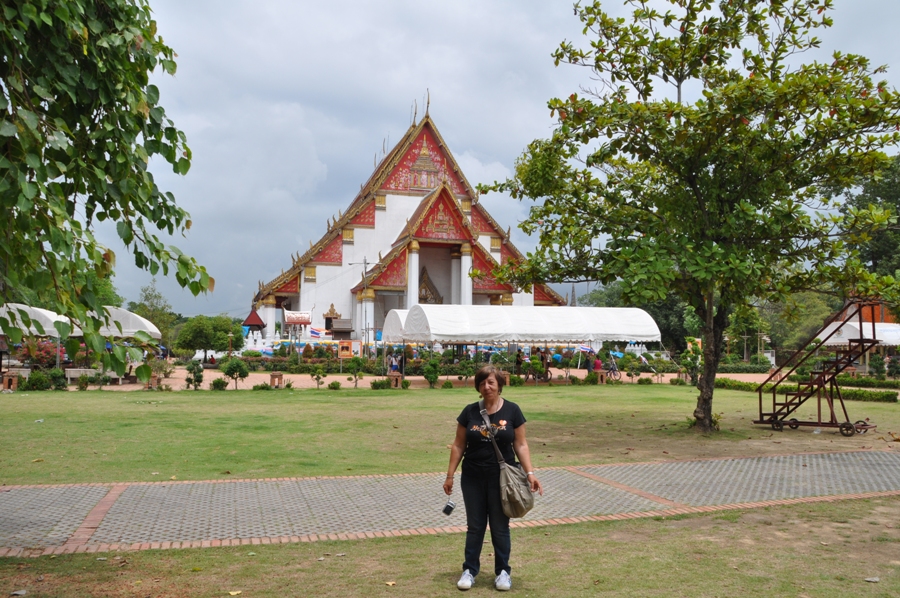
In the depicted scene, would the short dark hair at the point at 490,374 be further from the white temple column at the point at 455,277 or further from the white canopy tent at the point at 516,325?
the white temple column at the point at 455,277

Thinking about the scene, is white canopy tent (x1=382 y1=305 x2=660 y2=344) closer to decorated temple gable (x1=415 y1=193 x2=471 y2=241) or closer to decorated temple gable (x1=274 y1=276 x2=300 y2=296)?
decorated temple gable (x1=415 y1=193 x2=471 y2=241)

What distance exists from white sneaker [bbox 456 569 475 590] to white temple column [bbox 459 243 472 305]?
1417 inches

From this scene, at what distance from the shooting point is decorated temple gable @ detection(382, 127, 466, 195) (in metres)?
44.9

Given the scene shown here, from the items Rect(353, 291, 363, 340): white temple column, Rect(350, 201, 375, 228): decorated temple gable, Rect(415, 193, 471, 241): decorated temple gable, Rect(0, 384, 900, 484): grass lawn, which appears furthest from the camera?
Rect(350, 201, 375, 228): decorated temple gable

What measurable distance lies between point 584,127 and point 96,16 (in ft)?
30.1

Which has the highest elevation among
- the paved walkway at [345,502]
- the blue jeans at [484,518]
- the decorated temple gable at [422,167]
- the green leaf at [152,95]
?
the decorated temple gable at [422,167]

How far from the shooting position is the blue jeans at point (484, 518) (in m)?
4.82

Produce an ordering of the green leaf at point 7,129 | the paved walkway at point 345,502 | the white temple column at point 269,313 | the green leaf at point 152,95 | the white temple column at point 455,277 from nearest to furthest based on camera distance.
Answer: the green leaf at point 7,129 < the green leaf at point 152,95 < the paved walkway at point 345,502 < the white temple column at point 269,313 < the white temple column at point 455,277

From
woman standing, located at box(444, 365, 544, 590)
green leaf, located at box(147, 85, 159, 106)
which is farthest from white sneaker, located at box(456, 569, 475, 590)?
green leaf, located at box(147, 85, 159, 106)

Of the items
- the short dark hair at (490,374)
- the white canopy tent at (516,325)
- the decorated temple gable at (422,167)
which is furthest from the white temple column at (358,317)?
the short dark hair at (490,374)

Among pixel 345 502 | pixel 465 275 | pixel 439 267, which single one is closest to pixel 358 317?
pixel 439 267

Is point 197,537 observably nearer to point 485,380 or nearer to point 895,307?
point 485,380

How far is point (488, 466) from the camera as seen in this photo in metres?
4.84

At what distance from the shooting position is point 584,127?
12172 mm
